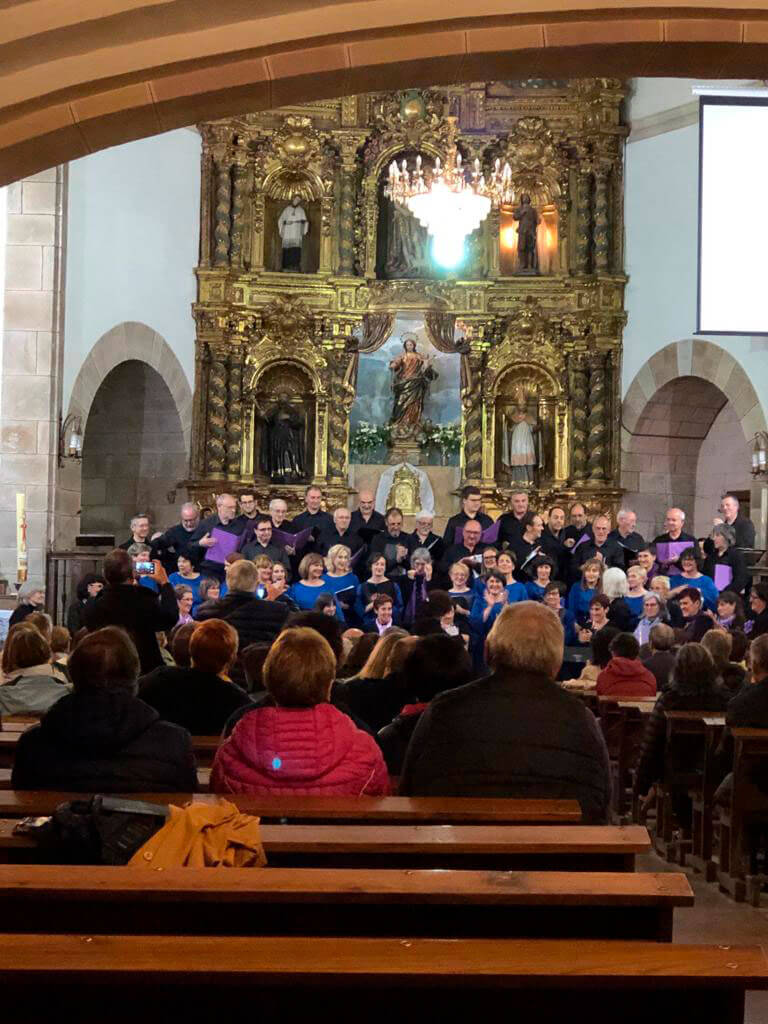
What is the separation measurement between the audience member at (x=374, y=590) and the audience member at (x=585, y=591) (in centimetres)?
157

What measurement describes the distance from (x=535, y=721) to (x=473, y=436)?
14842 mm

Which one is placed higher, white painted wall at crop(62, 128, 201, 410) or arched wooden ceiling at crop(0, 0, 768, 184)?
white painted wall at crop(62, 128, 201, 410)

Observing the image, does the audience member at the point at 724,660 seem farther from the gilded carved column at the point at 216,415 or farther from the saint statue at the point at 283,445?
the saint statue at the point at 283,445

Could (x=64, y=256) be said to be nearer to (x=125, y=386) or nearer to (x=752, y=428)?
(x=125, y=386)

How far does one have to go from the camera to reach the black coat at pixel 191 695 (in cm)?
590

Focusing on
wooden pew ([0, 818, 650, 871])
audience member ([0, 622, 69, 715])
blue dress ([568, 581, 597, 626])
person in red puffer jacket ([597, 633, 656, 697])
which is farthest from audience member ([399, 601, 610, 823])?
blue dress ([568, 581, 597, 626])

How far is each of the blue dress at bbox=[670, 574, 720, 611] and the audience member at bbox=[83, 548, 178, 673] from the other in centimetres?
614

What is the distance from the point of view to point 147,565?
41.6 ft

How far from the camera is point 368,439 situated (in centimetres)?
1931

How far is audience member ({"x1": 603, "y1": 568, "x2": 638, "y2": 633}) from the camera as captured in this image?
485 inches

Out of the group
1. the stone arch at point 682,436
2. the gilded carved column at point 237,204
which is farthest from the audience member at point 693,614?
the gilded carved column at point 237,204

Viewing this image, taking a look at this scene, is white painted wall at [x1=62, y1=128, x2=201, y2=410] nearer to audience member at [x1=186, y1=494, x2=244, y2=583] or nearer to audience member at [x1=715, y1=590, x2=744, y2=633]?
audience member at [x1=186, y1=494, x2=244, y2=583]

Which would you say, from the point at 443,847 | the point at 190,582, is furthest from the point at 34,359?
the point at 443,847

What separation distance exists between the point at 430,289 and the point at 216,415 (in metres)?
3.04
